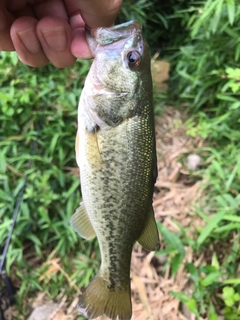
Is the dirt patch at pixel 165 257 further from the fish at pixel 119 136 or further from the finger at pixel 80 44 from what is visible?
the finger at pixel 80 44

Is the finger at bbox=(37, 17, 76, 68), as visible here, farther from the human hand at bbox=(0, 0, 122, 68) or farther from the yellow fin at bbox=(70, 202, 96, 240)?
the yellow fin at bbox=(70, 202, 96, 240)

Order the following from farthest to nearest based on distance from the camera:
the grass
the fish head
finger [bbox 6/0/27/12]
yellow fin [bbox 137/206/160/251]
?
the grass → finger [bbox 6/0/27/12] → yellow fin [bbox 137/206/160/251] → the fish head

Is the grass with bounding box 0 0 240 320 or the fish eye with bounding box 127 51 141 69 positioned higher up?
the fish eye with bounding box 127 51 141 69

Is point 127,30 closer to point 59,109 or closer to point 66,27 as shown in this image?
point 66,27

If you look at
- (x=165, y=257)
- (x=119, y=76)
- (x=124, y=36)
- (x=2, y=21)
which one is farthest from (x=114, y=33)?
(x=165, y=257)

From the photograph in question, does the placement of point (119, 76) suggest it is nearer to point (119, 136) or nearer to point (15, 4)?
point (119, 136)

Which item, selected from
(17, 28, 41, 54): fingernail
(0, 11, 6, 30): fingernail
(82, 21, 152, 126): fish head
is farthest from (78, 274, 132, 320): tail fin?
(0, 11, 6, 30): fingernail

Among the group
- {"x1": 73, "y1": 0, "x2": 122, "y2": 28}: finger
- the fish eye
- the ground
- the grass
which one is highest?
{"x1": 73, "y1": 0, "x2": 122, "y2": 28}: finger

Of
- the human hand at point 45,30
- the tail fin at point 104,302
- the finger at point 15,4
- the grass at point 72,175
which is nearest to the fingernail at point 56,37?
the human hand at point 45,30
